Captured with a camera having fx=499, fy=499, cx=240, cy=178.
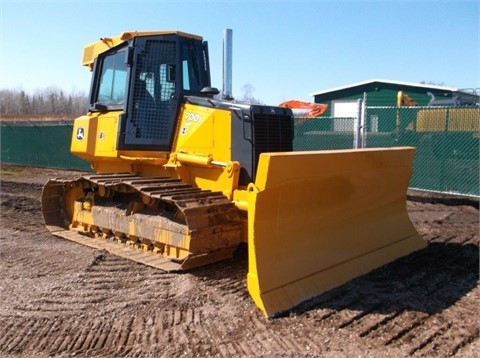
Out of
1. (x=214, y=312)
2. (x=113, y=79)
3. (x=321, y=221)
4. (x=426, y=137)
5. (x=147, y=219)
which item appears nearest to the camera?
(x=214, y=312)

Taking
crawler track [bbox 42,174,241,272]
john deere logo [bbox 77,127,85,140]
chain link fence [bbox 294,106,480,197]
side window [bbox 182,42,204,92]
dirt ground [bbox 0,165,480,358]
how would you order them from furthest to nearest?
chain link fence [bbox 294,106,480,197], john deere logo [bbox 77,127,85,140], side window [bbox 182,42,204,92], crawler track [bbox 42,174,241,272], dirt ground [bbox 0,165,480,358]

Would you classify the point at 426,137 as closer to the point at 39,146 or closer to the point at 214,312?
the point at 214,312

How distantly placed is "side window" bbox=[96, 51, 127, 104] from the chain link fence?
5707 millimetres

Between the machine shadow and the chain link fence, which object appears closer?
the machine shadow

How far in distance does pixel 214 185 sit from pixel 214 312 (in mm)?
1958

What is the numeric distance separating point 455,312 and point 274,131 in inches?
112

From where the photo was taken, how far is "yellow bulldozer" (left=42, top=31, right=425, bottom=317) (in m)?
4.98

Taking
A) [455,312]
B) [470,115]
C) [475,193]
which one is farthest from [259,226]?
[470,115]

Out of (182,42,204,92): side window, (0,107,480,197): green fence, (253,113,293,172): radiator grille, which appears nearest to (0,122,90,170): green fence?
(0,107,480,197): green fence

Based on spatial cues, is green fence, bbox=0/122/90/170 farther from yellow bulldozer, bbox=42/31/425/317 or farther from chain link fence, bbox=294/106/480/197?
yellow bulldozer, bbox=42/31/425/317

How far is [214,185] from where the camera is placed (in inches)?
243

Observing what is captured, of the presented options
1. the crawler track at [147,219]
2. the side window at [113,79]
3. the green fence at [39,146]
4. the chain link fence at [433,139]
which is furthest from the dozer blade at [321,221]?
the green fence at [39,146]

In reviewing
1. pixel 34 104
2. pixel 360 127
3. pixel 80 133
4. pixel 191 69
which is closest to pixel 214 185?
pixel 191 69

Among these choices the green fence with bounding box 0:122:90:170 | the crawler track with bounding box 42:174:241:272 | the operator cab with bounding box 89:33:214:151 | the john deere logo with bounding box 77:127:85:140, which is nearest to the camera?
the crawler track with bounding box 42:174:241:272
